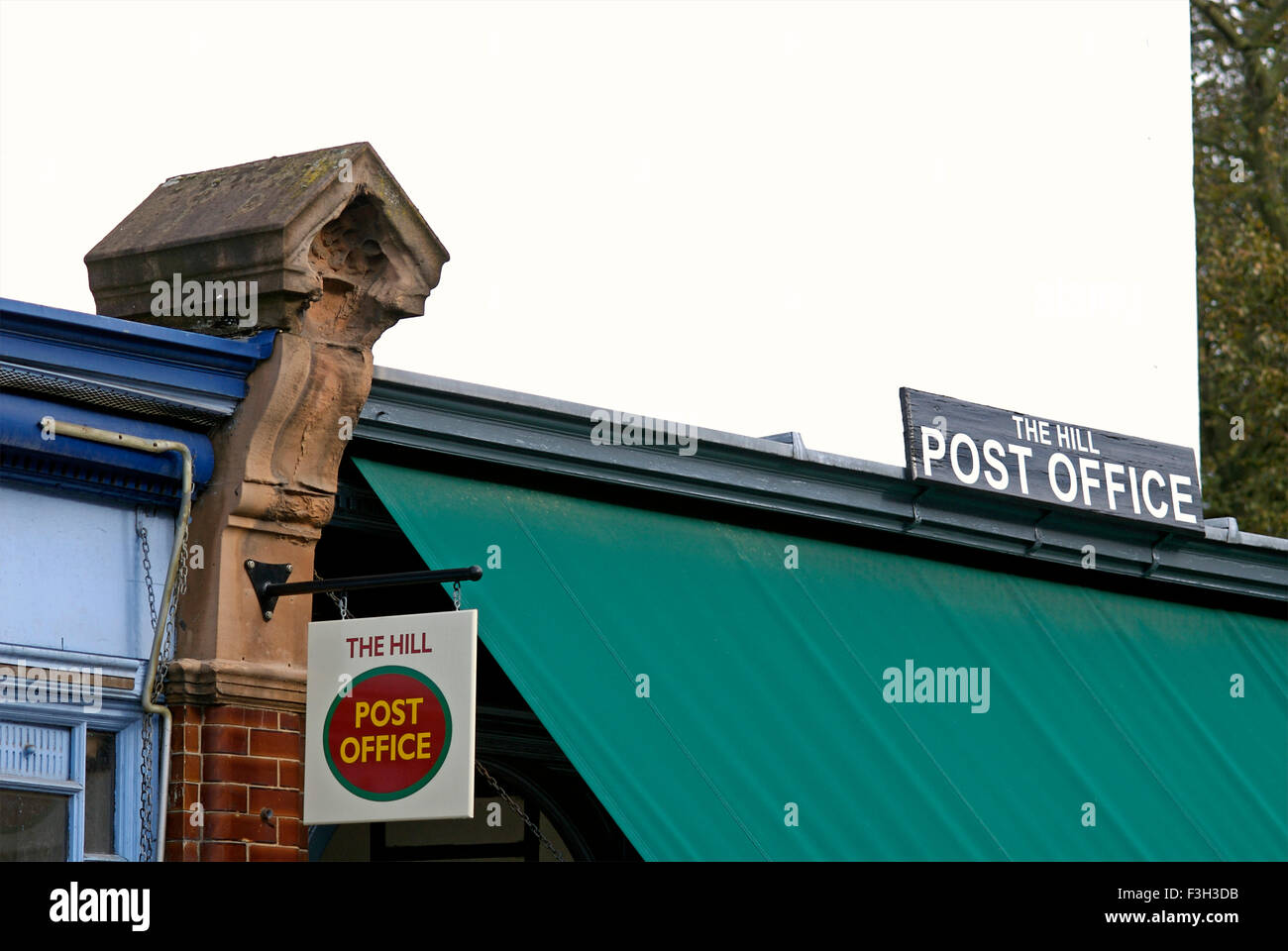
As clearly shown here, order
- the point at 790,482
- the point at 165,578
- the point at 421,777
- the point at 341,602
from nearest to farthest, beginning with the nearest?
the point at 421,777 → the point at 165,578 → the point at 341,602 → the point at 790,482

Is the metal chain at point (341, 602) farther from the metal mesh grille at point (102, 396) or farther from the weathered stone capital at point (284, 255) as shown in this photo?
the weathered stone capital at point (284, 255)

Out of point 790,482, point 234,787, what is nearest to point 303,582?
point 234,787

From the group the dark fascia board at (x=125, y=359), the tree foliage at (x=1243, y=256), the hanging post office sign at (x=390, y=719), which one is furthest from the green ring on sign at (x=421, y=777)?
the tree foliage at (x=1243, y=256)

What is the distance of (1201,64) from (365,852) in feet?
61.0

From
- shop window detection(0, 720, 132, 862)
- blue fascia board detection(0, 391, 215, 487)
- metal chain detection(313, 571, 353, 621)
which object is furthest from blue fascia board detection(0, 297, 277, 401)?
shop window detection(0, 720, 132, 862)

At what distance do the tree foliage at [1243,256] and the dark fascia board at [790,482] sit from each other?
36.5ft

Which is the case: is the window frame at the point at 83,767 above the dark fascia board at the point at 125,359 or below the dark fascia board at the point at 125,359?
below

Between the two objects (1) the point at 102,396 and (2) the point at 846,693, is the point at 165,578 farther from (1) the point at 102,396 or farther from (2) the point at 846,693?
(2) the point at 846,693

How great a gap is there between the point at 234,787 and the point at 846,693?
3.04 m

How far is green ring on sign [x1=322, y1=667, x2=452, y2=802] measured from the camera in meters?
8.09

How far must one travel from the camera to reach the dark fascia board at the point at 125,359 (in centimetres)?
799

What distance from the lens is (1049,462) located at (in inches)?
455

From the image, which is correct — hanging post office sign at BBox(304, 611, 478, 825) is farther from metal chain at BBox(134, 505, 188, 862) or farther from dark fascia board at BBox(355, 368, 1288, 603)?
dark fascia board at BBox(355, 368, 1288, 603)

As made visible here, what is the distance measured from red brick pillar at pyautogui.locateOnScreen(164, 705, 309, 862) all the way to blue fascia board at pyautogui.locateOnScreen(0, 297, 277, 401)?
127 cm
